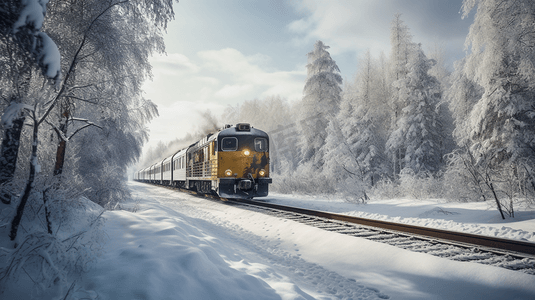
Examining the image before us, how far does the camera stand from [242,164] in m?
12.5

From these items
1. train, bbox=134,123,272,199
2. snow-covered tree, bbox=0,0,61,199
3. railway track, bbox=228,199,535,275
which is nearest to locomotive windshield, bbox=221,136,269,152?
train, bbox=134,123,272,199

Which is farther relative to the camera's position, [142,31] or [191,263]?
[142,31]

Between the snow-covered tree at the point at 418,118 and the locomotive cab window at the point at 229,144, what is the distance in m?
12.7

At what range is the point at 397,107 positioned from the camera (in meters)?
21.7

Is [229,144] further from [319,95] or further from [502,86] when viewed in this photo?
[319,95]

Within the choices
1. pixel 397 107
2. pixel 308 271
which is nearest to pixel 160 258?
pixel 308 271

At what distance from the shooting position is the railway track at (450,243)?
4.00 metres

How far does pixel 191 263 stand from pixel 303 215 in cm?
540

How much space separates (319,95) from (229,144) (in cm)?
1499

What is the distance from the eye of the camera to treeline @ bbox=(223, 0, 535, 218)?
30.9 feet

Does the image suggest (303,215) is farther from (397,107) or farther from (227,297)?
(397,107)

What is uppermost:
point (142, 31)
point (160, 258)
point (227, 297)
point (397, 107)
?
point (397, 107)

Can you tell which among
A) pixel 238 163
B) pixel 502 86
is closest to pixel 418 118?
pixel 502 86

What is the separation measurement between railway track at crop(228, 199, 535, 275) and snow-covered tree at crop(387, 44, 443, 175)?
14.7 meters
